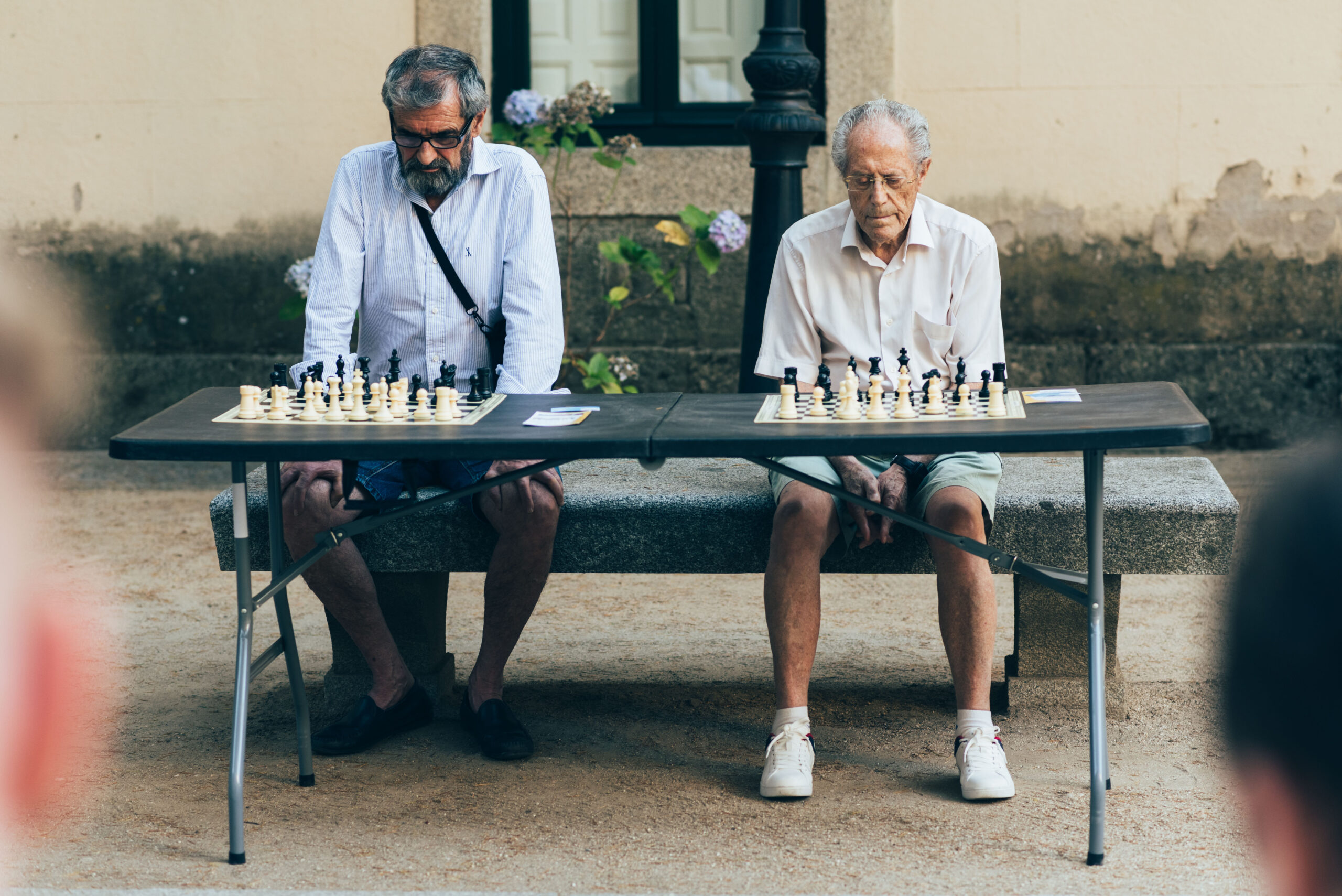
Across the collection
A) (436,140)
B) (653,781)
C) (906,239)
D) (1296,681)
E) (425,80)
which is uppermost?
(425,80)

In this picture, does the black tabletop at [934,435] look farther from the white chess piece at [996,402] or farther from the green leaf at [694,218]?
the green leaf at [694,218]

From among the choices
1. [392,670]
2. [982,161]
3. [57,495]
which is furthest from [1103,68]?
[57,495]

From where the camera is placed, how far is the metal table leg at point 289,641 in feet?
11.2

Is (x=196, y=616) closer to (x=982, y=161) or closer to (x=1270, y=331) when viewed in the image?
(x=982, y=161)

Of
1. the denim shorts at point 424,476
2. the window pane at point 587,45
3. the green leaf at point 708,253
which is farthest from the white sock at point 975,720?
the window pane at point 587,45

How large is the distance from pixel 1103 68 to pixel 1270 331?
140 cm

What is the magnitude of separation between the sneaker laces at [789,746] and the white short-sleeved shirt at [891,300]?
0.83m

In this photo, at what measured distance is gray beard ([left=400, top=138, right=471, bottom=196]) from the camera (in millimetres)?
3648

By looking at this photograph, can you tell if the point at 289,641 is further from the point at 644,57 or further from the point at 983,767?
the point at 644,57

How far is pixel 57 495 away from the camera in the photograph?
6480 mm

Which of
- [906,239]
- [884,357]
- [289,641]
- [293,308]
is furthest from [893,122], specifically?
[293,308]

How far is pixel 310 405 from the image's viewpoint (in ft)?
10.4

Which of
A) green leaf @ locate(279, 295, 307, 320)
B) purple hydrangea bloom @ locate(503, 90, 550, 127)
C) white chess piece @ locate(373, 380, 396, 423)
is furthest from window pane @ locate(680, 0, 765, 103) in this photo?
white chess piece @ locate(373, 380, 396, 423)

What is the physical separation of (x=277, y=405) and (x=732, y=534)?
1100mm
